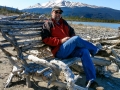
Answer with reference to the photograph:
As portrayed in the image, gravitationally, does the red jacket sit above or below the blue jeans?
above

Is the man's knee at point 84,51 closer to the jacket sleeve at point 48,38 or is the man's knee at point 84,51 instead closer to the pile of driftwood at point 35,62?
the pile of driftwood at point 35,62

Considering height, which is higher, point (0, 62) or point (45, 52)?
point (45, 52)

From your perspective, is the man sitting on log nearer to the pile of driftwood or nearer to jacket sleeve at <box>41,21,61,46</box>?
jacket sleeve at <box>41,21,61,46</box>

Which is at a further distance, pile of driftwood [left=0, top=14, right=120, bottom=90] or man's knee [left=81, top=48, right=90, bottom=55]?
man's knee [left=81, top=48, right=90, bottom=55]

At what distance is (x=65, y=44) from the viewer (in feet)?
17.2

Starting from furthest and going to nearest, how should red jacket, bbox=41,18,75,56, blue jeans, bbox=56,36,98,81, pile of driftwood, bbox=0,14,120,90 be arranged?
red jacket, bbox=41,18,75,56, blue jeans, bbox=56,36,98,81, pile of driftwood, bbox=0,14,120,90

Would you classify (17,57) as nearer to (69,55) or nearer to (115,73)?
(69,55)

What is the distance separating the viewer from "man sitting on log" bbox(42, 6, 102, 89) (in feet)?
17.2

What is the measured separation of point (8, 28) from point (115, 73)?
3.40 m

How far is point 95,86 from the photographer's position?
539cm

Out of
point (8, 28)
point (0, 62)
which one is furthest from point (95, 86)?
point (0, 62)

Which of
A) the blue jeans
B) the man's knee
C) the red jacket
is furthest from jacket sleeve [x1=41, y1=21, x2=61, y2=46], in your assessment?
the man's knee

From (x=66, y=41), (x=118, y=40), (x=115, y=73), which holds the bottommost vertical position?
(x=115, y=73)

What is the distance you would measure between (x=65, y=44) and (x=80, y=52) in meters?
0.39
